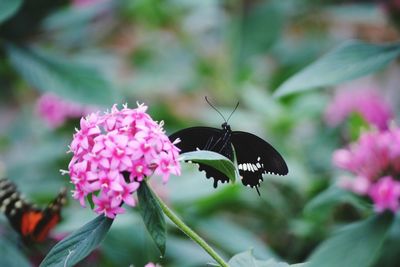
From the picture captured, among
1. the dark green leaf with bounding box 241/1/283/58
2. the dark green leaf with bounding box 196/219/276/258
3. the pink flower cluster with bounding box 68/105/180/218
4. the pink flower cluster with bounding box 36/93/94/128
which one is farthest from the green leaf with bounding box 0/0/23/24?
the dark green leaf with bounding box 241/1/283/58

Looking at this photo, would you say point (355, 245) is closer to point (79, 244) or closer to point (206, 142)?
point (206, 142)

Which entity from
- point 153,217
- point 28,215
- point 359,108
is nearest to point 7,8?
point 28,215

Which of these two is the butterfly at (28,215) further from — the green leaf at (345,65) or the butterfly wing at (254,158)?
the green leaf at (345,65)

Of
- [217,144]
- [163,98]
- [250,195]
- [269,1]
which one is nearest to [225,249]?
[250,195]

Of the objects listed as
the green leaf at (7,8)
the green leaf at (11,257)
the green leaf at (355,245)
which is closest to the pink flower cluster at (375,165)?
the green leaf at (355,245)

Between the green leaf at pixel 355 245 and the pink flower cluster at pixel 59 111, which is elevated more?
the pink flower cluster at pixel 59 111

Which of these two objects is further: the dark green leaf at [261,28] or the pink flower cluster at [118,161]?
the dark green leaf at [261,28]

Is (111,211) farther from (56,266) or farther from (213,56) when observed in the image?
(213,56)
